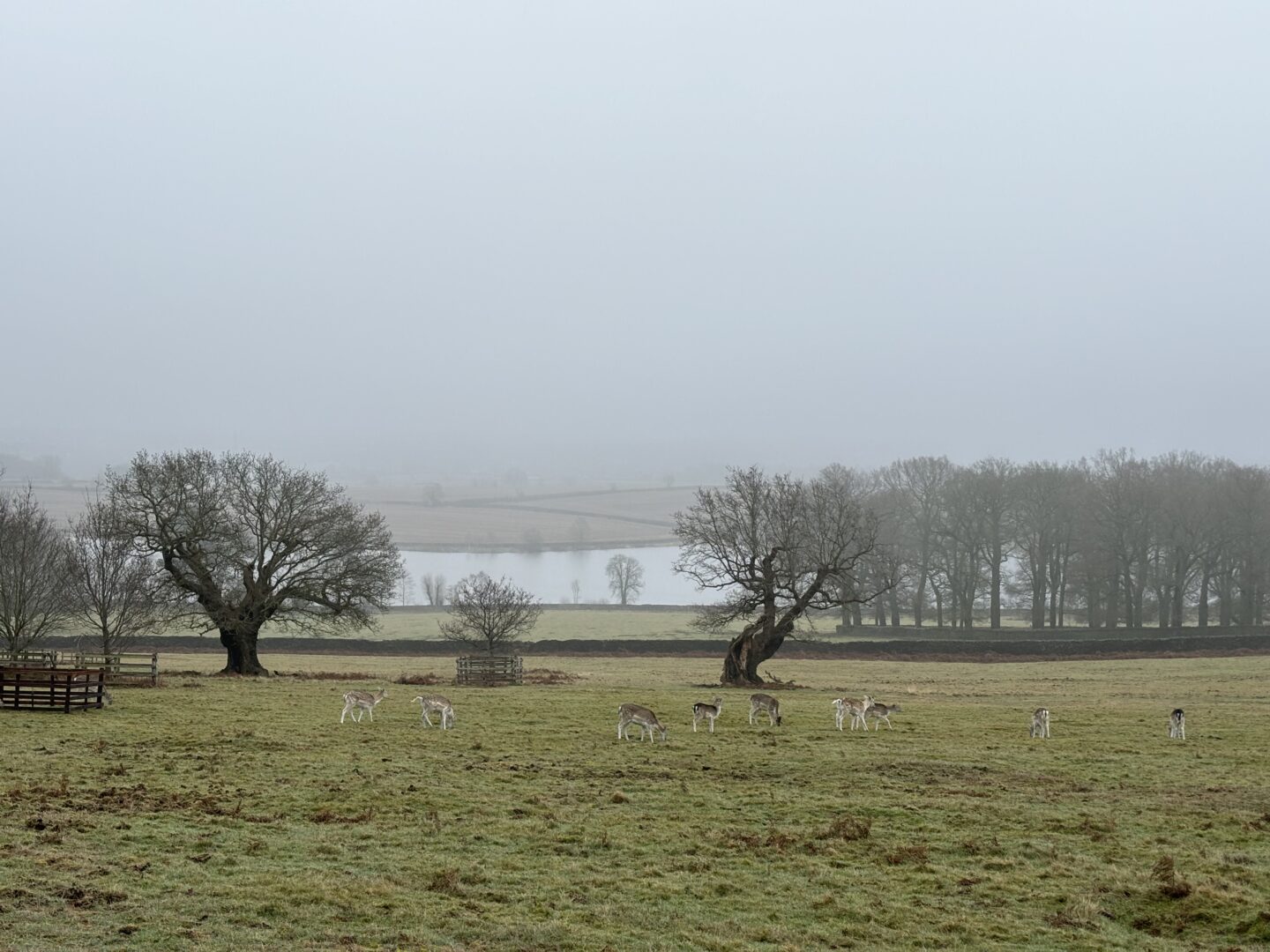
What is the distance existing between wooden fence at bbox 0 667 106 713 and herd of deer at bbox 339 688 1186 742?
289 inches

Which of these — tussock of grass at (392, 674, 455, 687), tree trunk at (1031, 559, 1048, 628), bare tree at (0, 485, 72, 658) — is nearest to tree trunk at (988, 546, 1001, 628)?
tree trunk at (1031, 559, 1048, 628)

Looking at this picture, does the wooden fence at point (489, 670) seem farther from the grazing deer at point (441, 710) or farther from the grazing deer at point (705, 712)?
the grazing deer at point (705, 712)

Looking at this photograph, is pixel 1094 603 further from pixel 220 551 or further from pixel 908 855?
pixel 908 855

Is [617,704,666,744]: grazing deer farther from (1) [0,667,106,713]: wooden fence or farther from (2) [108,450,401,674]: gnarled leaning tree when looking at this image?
(2) [108,450,401,674]: gnarled leaning tree

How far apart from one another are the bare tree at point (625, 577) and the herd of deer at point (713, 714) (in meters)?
115

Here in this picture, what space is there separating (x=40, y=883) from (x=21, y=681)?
20299 mm

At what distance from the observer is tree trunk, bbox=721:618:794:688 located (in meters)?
45.3

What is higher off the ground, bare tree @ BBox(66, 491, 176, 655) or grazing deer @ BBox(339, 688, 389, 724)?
bare tree @ BBox(66, 491, 176, 655)

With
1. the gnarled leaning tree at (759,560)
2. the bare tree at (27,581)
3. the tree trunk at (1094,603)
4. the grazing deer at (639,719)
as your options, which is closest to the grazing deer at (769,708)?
the grazing deer at (639,719)

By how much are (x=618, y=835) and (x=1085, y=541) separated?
270 feet

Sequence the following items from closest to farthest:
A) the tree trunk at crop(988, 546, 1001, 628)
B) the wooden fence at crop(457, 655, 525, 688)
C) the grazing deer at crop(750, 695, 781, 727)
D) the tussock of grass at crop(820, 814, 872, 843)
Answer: the tussock of grass at crop(820, 814, 872, 843) < the grazing deer at crop(750, 695, 781, 727) < the wooden fence at crop(457, 655, 525, 688) < the tree trunk at crop(988, 546, 1001, 628)

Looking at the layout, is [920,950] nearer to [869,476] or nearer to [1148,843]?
[1148,843]

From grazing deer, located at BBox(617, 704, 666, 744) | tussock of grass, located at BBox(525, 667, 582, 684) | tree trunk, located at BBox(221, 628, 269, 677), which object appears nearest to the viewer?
grazing deer, located at BBox(617, 704, 666, 744)

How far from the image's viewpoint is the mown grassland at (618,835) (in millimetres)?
11555
